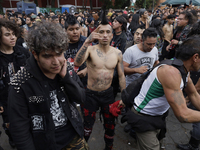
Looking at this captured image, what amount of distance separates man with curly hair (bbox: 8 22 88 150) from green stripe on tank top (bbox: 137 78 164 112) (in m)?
0.91

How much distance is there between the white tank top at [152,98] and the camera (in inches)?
71.8

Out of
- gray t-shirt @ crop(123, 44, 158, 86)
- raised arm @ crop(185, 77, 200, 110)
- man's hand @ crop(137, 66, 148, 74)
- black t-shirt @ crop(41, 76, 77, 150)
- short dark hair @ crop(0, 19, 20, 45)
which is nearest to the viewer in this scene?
black t-shirt @ crop(41, 76, 77, 150)

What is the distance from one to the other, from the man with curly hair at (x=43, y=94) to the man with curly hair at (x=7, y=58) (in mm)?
1385

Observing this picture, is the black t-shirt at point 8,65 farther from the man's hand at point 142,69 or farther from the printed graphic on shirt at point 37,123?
the man's hand at point 142,69

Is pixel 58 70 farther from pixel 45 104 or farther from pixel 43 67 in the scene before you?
pixel 45 104

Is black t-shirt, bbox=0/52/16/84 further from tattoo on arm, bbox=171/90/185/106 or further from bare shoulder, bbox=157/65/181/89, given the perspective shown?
tattoo on arm, bbox=171/90/185/106

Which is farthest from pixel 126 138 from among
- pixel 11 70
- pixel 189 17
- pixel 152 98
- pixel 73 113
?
pixel 189 17

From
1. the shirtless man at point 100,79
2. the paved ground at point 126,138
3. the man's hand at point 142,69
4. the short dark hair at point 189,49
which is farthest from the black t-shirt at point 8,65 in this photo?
the short dark hair at point 189,49

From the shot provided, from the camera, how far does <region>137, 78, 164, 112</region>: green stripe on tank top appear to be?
1792 millimetres

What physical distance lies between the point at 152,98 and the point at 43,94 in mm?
1363

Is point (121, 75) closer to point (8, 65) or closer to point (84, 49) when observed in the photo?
point (84, 49)

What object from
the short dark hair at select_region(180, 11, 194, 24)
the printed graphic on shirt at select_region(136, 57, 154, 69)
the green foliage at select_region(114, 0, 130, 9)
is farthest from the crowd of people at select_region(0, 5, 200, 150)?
the green foliage at select_region(114, 0, 130, 9)

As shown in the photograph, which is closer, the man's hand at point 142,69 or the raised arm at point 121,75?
the raised arm at point 121,75

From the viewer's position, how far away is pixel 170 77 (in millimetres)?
1615
